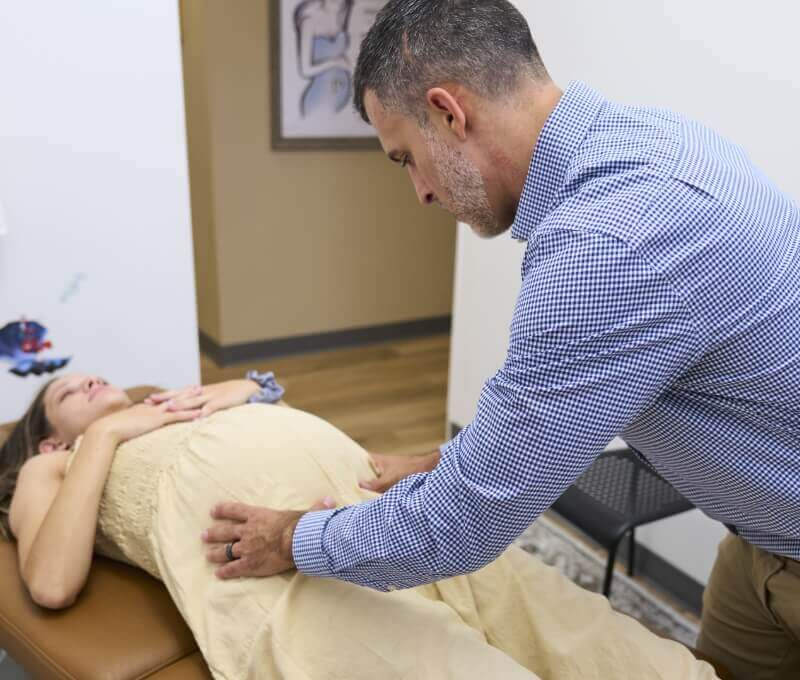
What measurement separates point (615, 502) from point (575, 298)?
108 centimetres

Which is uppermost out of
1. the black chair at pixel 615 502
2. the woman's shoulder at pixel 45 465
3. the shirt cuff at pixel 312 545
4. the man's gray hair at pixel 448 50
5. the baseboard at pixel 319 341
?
the man's gray hair at pixel 448 50

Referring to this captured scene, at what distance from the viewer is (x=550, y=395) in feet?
2.68

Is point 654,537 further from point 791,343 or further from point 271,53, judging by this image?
point 271,53

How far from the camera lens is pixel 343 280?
13.8 feet

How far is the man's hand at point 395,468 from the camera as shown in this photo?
4.78 ft

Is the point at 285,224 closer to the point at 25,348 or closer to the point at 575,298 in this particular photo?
the point at 25,348

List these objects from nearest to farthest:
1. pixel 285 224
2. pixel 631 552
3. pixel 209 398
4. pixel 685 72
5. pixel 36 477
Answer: pixel 36 477, pixel 209 398, pixel 685 72, pixel 631 552, pixel 285 224

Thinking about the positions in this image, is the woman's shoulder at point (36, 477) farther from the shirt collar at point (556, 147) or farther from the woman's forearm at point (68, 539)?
the shirt collar at point (556, 147)

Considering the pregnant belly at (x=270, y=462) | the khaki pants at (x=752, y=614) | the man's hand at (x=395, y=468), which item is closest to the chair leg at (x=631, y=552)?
the khaki pants at (x=752, y=614)

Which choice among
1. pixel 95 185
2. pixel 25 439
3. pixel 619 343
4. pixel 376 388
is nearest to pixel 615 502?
pixel 619 343

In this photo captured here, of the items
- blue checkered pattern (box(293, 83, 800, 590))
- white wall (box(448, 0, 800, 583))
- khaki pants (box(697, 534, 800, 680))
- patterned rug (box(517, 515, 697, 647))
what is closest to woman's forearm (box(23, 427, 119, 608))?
blue checkered pattern (box(293, 83, 800, 590))

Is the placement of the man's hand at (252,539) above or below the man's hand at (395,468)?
above

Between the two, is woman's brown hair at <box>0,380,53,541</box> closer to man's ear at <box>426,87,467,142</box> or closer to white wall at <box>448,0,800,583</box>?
man's ear at <box>426,87,467,142</box>

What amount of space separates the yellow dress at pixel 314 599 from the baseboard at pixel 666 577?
90 cm
